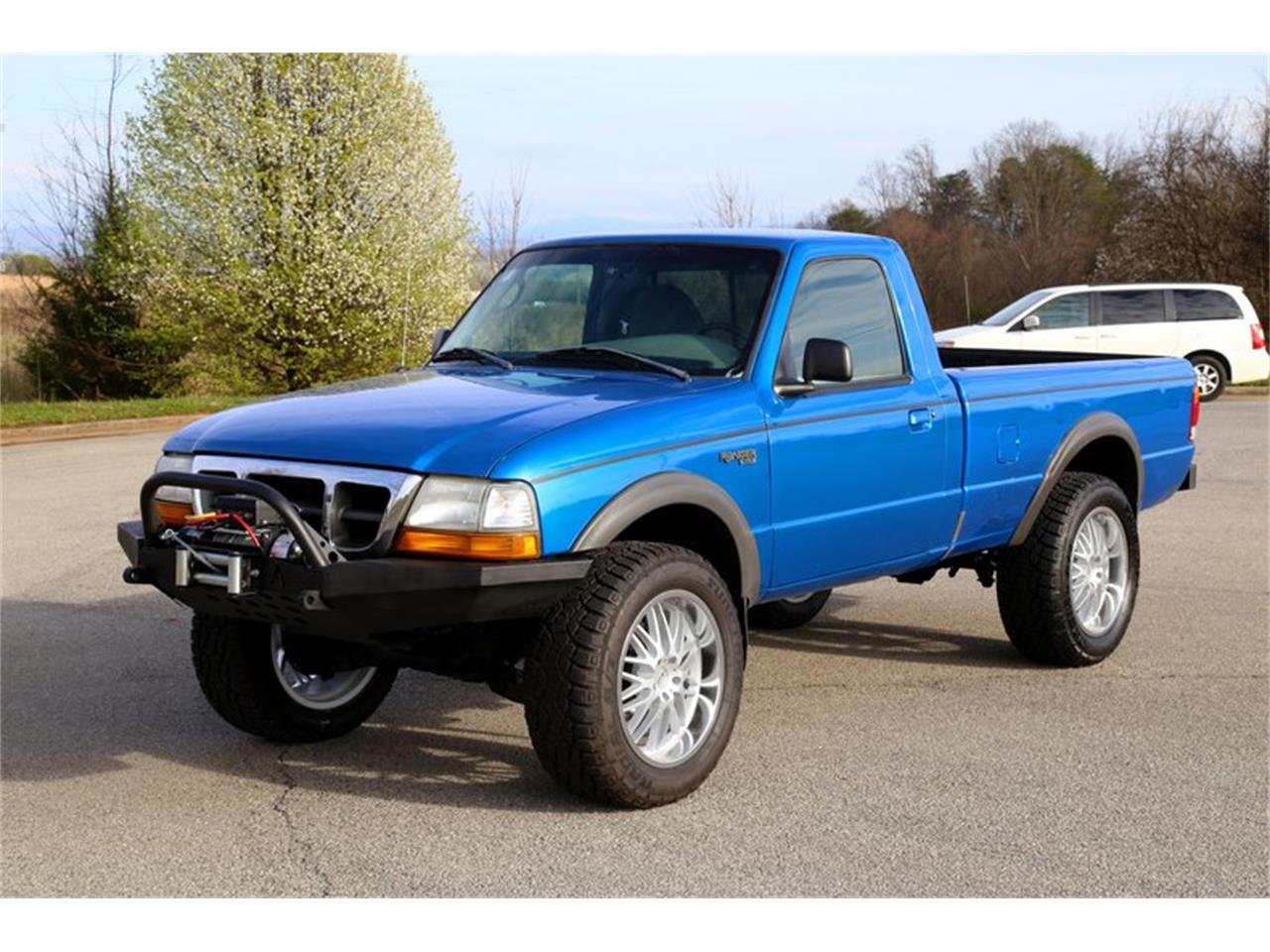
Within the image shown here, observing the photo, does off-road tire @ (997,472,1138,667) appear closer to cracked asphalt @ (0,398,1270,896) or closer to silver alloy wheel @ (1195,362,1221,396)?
cracked asphalt @ (0,398,1270,896)

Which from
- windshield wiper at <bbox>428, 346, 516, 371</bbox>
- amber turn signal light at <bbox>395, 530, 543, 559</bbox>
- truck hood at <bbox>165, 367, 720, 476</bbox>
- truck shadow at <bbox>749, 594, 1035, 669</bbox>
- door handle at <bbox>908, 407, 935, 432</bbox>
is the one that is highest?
windshield wiper at <bbox>428, 346, 516, 371</bbox>

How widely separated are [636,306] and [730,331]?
0.46 m

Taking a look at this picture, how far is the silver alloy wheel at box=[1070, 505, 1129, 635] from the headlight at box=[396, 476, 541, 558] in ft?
Result: 11.6

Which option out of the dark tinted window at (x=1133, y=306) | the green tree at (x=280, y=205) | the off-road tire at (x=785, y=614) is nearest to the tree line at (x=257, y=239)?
the green tree at (x=280, y=205)

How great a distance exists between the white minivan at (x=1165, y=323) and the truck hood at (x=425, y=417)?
19.7 meters

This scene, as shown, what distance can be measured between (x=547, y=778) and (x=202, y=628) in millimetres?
1543

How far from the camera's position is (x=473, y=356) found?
6539mm

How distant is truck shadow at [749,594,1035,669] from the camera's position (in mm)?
7734

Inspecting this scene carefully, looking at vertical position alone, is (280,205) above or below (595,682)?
above

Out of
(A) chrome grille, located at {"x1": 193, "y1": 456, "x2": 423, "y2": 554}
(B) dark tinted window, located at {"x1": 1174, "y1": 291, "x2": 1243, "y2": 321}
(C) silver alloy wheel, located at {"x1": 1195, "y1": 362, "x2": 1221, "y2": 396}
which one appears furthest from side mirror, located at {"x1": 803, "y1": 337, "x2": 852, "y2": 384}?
(B) dark tinted window, located at {"x1": 1174, "y1": 291, "x2": 1243, "y2": 321}

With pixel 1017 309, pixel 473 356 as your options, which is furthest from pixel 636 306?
pixel 1017 309

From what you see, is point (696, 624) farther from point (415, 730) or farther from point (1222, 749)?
point (1222, 749)

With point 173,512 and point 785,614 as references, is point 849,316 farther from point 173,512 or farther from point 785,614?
point 173,512

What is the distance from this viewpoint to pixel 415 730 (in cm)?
646
